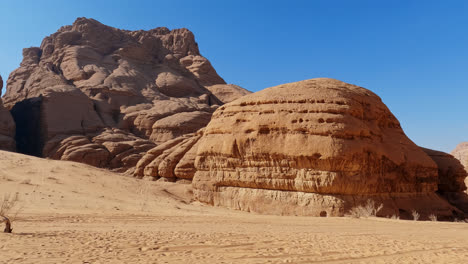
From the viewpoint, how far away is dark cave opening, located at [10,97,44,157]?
3738cm

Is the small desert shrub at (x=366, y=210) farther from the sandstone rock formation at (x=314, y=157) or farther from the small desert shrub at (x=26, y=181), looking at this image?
the small desert shrub at (x=26, y=181)

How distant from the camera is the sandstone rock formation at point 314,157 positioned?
1544 centimetres

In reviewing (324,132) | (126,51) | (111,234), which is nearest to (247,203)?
(324,132)

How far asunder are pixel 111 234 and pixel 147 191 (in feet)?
41.9

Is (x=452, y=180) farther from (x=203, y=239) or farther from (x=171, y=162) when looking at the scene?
(x=203, y=239)

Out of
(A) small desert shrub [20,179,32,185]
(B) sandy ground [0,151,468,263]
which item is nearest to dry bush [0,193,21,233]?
(B) sandy ground [0,151,468,263]

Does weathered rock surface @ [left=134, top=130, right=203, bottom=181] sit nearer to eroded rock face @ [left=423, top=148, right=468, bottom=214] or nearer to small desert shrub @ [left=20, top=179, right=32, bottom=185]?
small desert shrub @ [left=20, top=179, right=32, bottom=185]

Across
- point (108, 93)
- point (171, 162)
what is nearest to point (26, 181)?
point (171, 162)

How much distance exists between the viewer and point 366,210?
1479cm

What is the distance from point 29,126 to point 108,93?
10.6m

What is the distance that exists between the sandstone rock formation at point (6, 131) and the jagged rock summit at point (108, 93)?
2476 mm

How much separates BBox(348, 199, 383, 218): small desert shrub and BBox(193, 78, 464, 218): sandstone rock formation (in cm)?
29

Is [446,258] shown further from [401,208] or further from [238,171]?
[238,171]

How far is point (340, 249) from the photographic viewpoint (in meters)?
7.38
